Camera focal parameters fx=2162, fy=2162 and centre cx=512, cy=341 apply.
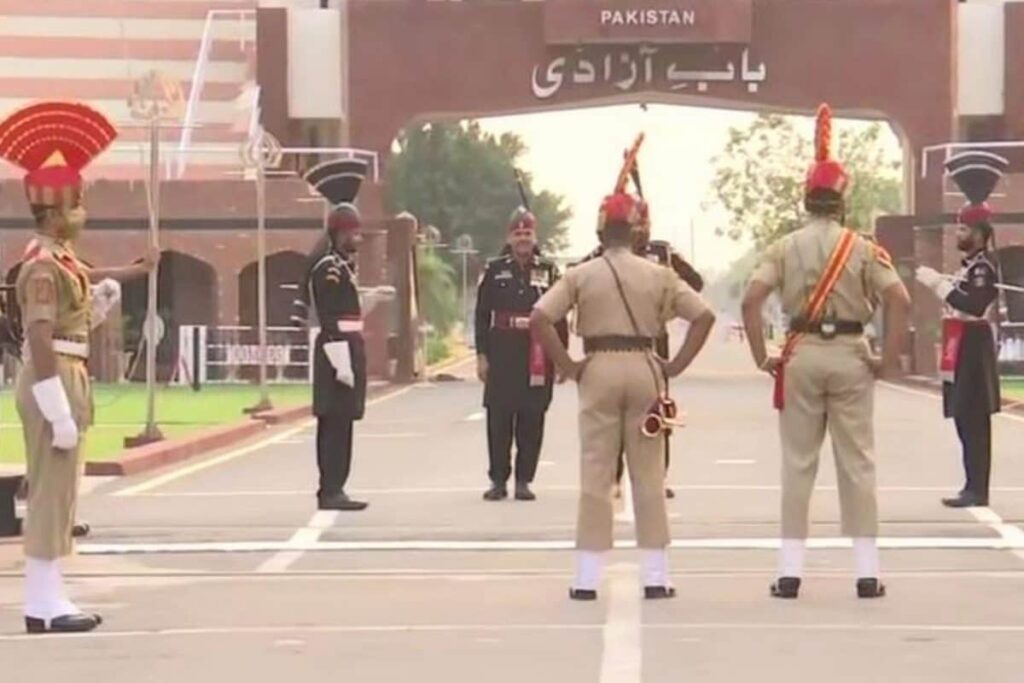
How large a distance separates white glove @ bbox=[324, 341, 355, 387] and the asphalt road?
0.98 m

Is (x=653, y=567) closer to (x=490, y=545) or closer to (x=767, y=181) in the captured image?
(x=490, y=545)

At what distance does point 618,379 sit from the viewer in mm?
10469

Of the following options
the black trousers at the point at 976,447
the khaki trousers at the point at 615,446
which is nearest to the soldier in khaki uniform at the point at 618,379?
the khaki trousers at the point at 615,446

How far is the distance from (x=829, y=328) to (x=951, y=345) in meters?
4.50

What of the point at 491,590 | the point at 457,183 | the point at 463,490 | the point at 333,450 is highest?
the point at 457,183

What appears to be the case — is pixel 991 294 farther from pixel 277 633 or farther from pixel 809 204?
pixel 277 633

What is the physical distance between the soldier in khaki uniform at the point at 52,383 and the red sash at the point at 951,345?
6.85 m

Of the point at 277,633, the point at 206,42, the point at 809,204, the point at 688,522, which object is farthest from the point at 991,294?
the point at 206,42

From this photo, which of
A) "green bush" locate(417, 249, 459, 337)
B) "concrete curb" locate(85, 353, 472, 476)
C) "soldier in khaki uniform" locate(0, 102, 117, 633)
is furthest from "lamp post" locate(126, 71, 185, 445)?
"green bush" locate(417, 249, 459, 337)

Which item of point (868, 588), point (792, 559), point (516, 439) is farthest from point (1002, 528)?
point (516, 439)

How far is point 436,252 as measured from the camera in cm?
8769

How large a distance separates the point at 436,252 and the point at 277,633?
78.2m

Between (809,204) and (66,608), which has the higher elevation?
(809,204)

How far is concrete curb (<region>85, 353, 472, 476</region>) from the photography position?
19516 mm
